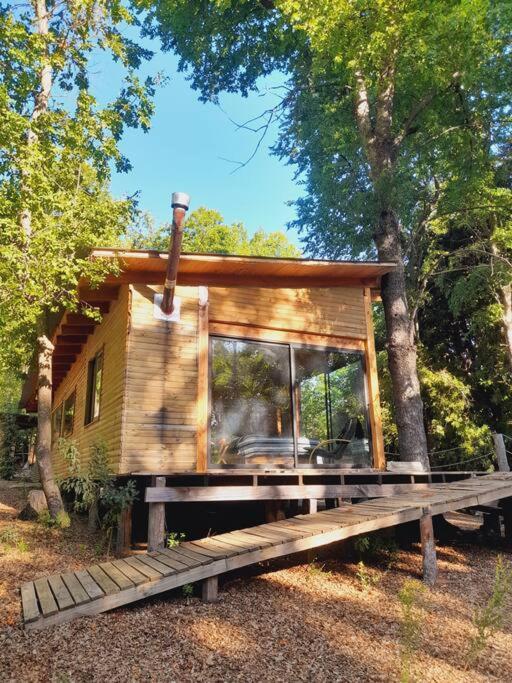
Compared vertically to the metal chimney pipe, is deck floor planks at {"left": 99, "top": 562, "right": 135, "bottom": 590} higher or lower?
lower

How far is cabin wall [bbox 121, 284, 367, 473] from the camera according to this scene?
6.89 m

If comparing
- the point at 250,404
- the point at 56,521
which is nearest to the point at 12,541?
the point at 56,521

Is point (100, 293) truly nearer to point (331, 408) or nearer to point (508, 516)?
point (331, 408)

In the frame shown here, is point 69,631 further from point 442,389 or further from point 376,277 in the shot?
point 442,389

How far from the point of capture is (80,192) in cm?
852

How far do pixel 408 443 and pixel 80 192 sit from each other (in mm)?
7818

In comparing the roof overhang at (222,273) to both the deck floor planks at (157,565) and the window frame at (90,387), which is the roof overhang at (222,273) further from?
the deck floor planks at (157,565)

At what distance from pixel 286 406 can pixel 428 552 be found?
10.4 feet

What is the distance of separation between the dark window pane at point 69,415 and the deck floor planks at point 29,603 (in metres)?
8.48

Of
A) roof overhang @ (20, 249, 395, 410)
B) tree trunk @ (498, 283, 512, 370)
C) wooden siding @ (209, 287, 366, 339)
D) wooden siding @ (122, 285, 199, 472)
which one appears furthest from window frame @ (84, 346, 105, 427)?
tree trunk @ (498, 283, 512, 370)

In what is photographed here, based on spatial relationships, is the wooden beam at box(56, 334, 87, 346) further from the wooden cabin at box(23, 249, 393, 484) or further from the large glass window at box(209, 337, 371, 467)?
the large glass window at box(209, 337, 371, 467)

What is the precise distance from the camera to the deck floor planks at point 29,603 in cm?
372

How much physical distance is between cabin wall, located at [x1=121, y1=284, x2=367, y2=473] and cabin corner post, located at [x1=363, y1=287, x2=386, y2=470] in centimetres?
136

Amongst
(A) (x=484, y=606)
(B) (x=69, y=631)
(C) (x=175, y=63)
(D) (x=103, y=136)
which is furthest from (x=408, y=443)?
(C) (x=175, y=63)
